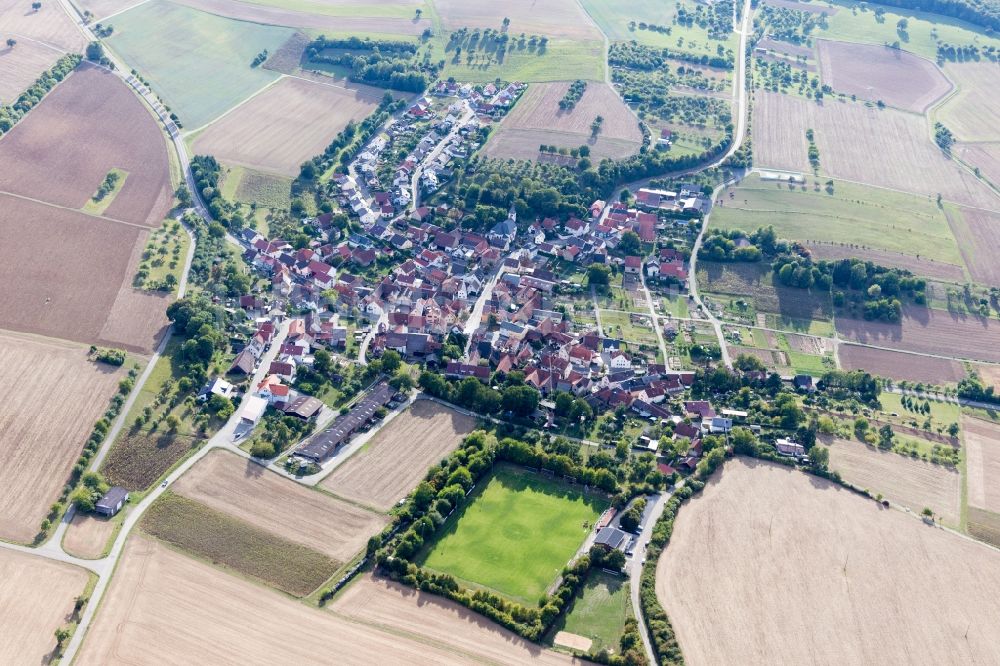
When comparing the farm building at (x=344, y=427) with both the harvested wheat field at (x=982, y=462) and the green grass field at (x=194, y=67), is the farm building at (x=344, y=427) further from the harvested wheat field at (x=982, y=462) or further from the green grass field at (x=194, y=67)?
the green grass field at (x=194, y=67)

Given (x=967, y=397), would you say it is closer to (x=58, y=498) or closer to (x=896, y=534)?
(x=896, y=534)

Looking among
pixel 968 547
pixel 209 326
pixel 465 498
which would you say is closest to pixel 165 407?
pixel 209 326

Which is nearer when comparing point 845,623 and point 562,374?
point 845,623

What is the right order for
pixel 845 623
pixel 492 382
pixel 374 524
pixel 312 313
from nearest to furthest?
1. pixel 845 623
2. pixel 374 524
3. pixel 492 382
4. pixel 312 313

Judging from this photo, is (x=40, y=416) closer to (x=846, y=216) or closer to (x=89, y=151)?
(x=89, y=151)

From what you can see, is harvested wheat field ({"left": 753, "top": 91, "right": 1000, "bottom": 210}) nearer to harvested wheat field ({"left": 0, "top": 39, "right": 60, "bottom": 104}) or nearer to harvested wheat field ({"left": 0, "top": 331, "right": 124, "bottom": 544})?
harvested wheat field ({"left": 0, "top": 331, "right": 124, "bottom": 544})

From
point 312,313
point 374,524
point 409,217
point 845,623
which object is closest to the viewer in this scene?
point 845,623
